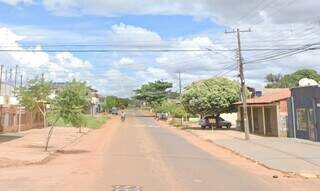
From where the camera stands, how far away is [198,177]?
17391 millimetres

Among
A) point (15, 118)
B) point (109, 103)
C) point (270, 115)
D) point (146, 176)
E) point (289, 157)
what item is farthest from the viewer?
point (109, 103)

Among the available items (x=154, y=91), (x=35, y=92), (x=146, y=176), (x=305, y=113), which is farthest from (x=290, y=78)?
(x=146, y=176)

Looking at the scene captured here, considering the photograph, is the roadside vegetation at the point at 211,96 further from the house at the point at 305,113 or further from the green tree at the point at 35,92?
the green tree at the point at 35,92

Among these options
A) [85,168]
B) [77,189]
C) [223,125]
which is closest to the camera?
[77,189]

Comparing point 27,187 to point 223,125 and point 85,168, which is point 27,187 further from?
point 223,125

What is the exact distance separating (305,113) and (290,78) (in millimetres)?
91430

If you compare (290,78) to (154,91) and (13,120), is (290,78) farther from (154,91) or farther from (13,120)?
(13,120)

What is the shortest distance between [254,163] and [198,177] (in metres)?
7.04

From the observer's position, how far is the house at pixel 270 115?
42.7 m

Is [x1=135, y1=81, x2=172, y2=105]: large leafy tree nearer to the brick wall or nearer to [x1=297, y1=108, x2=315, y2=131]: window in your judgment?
the brick wall

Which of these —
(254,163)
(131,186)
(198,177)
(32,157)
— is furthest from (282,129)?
(131,186)

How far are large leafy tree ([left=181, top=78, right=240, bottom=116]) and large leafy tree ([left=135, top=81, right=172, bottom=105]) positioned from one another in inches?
3288

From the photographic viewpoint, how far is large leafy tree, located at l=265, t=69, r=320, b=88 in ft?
380

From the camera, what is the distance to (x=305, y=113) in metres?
38.1
